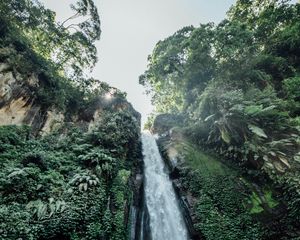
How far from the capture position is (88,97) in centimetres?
1733

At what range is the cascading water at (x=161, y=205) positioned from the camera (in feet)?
29.8

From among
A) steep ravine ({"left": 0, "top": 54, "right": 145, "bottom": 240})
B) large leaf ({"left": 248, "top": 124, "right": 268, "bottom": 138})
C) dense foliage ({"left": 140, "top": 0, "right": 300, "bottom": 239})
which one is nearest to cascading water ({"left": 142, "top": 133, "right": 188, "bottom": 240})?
steep ravine ({"left": 0, "top": 54, "right": 145, "bottom": 240})

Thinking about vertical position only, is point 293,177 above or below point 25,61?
below

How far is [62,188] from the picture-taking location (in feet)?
24.2

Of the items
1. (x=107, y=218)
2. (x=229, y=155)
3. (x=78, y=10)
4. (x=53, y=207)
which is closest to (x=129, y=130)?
(x=229, y=155)

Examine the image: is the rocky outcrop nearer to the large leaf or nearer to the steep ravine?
the steep ravine

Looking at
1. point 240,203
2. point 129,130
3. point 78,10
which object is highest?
point 78,10

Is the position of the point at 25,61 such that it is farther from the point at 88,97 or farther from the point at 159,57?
the point at 159,57

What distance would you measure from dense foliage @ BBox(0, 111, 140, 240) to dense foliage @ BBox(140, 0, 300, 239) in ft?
18.7

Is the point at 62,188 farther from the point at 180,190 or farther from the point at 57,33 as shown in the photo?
the point at 57,33

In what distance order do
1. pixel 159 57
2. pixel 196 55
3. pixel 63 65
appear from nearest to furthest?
pixel 196 55, pixel 63 65, pixel 159 57

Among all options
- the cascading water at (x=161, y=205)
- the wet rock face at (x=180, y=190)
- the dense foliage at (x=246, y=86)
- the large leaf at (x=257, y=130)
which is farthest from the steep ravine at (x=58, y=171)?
the large leaf at (x=257, y=130)

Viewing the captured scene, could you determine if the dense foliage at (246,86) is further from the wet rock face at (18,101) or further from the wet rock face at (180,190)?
the wet rock face at (18,101)

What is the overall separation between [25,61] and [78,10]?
8.42m
